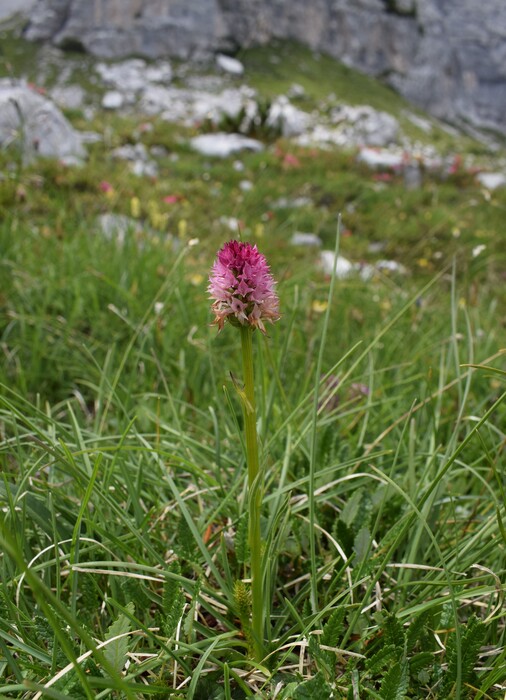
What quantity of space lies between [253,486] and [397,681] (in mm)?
451

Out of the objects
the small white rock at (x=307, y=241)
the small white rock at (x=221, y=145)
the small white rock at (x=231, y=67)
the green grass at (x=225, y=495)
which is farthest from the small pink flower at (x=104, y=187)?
the small white rock at (x=231, y=67)

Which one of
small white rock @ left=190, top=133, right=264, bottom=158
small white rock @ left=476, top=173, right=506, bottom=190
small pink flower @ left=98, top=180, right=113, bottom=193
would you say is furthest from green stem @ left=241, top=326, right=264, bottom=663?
small white rock @ left=476, top=173, right=506, bottom=190

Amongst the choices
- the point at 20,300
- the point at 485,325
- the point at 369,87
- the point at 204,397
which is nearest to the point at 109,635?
the point at 204,397

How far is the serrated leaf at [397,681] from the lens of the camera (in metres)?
0.94

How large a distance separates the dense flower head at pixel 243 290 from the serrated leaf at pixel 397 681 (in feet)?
2.17

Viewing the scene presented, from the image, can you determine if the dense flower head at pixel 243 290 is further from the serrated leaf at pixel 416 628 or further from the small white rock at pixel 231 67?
the small white rock at pixel 231 67

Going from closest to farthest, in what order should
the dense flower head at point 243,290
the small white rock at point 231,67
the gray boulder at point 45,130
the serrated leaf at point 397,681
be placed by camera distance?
the dense flower head at point 243,290, the serrated leaf at point 397,681, the gray boulder at point 45,130, the small white rock at point 231,67

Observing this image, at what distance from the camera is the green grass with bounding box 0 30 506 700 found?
101 cm

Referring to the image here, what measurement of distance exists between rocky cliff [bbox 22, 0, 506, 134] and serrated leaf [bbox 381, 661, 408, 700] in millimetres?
55356

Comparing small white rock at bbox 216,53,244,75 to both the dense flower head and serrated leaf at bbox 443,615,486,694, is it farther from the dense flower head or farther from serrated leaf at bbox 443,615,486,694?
serrated leaf at bbox 443,615,486,694

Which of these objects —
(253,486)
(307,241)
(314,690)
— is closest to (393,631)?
(314,690)

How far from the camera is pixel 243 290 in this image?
33.2 inches

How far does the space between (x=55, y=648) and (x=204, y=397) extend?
1496 millimetres

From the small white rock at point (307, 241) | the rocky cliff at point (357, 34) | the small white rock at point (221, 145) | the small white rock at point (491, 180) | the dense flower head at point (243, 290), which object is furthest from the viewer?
the rocky cliff at point (357, 34)
